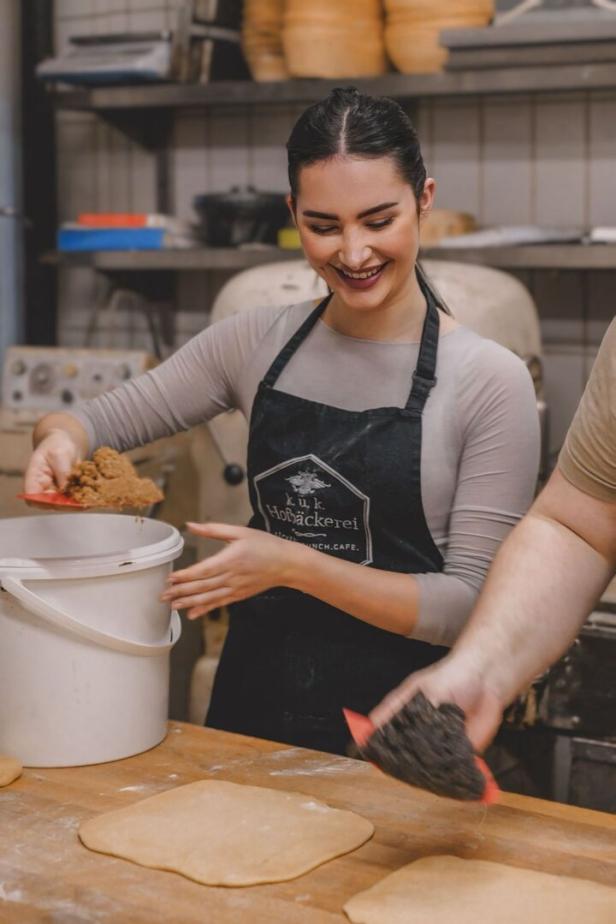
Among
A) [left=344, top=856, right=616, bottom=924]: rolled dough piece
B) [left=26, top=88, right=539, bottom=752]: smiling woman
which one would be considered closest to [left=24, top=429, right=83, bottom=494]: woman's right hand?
[left=26, top=88, right=539, bottom=752]: smiling woman

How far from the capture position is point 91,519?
1.78 meters

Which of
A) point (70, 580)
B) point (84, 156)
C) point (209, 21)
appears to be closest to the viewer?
point (70, 580)

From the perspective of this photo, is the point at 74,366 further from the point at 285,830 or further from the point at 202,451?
the point at 285,830

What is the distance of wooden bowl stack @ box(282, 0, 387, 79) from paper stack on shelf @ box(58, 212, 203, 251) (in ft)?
1.88

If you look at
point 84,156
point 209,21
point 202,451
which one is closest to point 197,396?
point 202,451

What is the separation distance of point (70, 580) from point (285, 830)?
411 millimetres

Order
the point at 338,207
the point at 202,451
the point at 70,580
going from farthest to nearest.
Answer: the point at 202,451 < the point at 338,207 < the point at 70,580

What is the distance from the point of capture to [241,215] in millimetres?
3451

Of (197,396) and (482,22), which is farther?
(482,22)

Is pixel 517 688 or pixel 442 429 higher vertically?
pixel 442 429

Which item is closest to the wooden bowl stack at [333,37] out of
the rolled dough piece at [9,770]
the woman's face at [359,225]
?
the woman's face at [359,225]

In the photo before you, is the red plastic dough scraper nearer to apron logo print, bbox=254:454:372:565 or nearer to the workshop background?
Answer: apron logo print, bbox=254:454:372:565

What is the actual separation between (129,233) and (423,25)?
103cm

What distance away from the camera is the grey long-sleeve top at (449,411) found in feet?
5.75
